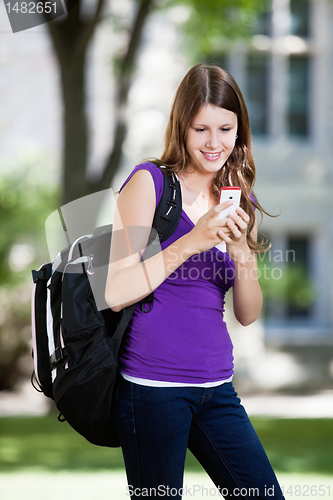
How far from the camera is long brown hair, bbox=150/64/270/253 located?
177 centimetres

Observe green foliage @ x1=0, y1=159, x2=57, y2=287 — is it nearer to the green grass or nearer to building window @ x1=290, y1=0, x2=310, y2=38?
the green grass

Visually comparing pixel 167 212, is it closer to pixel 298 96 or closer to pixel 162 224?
pixel 162 224

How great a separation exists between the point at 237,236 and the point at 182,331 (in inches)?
12.7

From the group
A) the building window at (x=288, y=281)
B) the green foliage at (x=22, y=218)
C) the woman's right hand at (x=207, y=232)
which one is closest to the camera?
the woman's right hand at (x=207, y=232)

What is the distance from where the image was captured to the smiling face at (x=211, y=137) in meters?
1.78

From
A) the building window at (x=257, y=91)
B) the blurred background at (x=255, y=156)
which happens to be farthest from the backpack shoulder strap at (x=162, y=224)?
the building window at (x=257, y=91)

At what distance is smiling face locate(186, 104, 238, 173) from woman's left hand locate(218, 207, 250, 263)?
0.76ft

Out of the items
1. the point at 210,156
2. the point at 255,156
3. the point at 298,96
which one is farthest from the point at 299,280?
the point at 210,156

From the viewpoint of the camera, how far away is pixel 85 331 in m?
1.69

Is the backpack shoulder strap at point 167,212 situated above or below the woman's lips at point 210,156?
below

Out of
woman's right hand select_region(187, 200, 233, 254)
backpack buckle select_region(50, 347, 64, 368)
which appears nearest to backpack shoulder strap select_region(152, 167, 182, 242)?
woman's right hand select_region(187, 200, 233, 254)

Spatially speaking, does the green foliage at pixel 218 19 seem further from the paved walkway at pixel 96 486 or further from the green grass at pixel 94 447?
the paved walkway at pixel 96 486

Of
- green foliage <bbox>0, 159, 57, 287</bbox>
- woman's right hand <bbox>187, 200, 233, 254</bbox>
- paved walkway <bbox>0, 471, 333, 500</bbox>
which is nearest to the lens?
woman's right hand <bbox>187, 200, 233, 254</bbox>

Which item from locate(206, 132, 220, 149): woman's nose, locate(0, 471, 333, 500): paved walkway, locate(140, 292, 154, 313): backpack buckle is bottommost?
locate(0, 471, 333, 500): paved walkway
